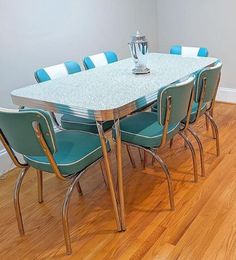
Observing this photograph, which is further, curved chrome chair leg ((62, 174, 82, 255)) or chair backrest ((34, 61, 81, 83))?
chair backrest ((34, 61, 81, 83))

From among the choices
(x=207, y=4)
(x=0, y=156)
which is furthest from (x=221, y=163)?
(x=207, y=4)

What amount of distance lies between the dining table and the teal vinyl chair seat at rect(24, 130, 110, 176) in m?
0.11

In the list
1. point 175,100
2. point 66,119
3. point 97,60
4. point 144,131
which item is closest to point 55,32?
point 97,60

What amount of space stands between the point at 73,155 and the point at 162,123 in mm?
493

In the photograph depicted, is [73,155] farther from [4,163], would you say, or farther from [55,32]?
[55,32]

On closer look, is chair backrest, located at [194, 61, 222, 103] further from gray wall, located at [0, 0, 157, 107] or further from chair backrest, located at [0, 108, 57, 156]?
gray wall, located at [0, 0, 157, 107]

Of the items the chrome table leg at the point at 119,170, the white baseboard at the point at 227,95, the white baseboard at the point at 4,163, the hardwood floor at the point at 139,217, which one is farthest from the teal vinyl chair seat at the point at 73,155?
the white baseboard at the point at 227,95

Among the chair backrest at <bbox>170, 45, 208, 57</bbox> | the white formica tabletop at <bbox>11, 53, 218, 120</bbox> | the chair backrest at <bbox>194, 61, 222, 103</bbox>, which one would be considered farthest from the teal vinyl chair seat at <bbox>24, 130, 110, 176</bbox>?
the chair backrest at <bbox>170, 45, 208, 57</bbox>

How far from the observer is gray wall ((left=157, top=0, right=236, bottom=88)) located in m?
3.34

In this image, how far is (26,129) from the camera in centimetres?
132

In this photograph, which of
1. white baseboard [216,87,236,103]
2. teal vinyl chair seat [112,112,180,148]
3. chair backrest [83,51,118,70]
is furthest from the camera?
white baseboard [216,87,236,103]

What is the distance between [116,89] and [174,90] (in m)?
0.35

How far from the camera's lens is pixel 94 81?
6.39 feet

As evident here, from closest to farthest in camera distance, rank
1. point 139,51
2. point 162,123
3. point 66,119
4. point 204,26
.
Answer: point 162,123
point 139,51
point 66,119
point 204,26
